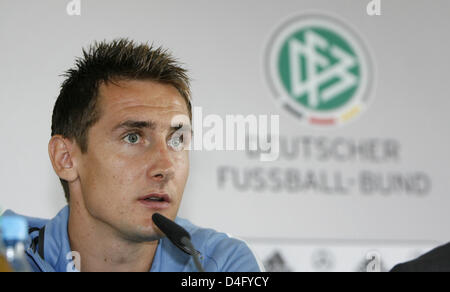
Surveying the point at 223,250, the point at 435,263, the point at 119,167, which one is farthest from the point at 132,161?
the point at 435,263

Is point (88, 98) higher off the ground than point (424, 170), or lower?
higher

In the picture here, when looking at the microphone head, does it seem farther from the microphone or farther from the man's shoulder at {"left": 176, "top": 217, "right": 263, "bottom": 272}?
the man's shoulder at {"left": 176, "top": 217, "right": 263, "bottom": 272}

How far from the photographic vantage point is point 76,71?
138 cm

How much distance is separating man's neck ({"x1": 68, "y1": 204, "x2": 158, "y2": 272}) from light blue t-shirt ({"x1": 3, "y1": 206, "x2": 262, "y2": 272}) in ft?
0.09

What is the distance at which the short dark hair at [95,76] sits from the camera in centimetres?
133

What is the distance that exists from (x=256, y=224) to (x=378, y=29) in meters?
0.60

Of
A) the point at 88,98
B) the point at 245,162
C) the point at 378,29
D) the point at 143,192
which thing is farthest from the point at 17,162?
Answer: the point at 378,29

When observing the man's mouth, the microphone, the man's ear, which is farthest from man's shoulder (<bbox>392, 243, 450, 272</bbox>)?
the man's ear

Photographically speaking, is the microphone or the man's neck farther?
the man's neck

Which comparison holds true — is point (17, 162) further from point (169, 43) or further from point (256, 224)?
point (256, 224)

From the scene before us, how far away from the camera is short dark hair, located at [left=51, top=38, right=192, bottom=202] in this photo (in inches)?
52.3

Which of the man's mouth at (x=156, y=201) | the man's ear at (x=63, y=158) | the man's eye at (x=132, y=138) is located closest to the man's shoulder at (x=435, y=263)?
the man's mouth at (x=156, y=201)

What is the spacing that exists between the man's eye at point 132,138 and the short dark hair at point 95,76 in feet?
0.27

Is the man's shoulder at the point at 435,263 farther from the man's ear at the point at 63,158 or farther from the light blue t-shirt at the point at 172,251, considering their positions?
the man's ear at the point at 63,158
